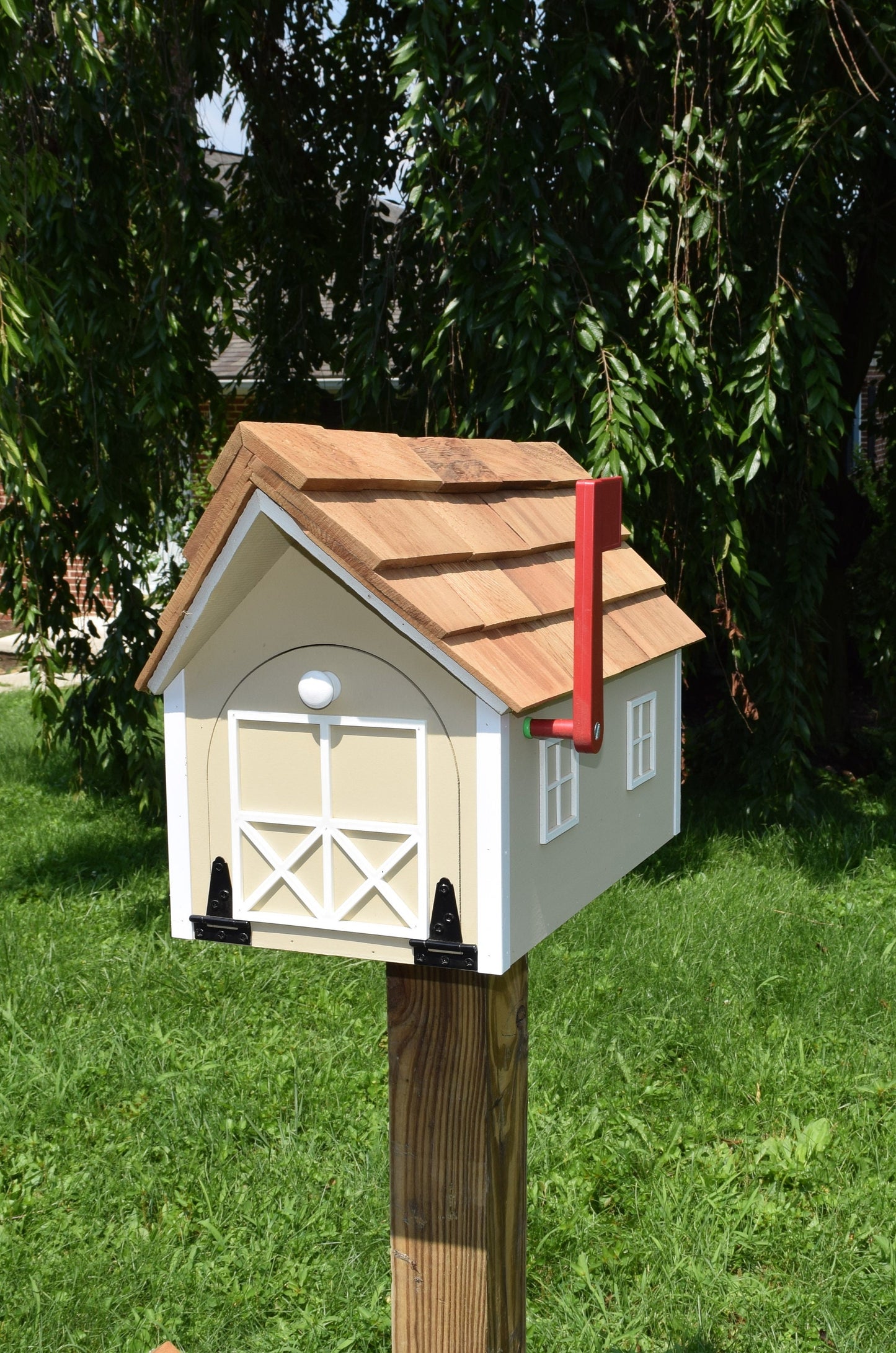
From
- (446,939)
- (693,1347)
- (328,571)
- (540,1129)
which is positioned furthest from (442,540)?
(540,1129)

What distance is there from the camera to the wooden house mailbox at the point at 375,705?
1592mm

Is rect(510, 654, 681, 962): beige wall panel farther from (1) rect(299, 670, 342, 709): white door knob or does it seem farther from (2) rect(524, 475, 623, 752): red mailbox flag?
(1) rect(299, 670, 342, 709): white door knob

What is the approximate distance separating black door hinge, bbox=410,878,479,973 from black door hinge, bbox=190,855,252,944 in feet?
0.94

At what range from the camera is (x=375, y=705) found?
1.72 m

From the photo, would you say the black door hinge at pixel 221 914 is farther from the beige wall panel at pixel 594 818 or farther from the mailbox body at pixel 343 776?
the beige wall panel at pixel 594 818

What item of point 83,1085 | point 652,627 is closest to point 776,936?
point 83,1085

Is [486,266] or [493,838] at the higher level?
[486,266]

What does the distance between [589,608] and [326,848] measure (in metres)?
0.51

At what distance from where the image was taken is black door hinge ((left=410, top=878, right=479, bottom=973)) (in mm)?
1693

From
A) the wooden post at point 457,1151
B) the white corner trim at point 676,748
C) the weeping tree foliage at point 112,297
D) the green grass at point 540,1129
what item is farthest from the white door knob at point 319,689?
the weeping tree foliage at point 112,297

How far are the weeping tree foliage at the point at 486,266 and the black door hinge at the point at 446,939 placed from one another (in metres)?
2.62

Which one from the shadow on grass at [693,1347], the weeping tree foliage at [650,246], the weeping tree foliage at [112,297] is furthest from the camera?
the weeping tree foliage at [112,297]

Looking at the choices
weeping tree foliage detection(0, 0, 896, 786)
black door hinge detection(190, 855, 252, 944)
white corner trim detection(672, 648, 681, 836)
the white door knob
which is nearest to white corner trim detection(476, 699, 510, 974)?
the white door knob

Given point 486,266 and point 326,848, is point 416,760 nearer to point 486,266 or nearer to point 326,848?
point 326,848
